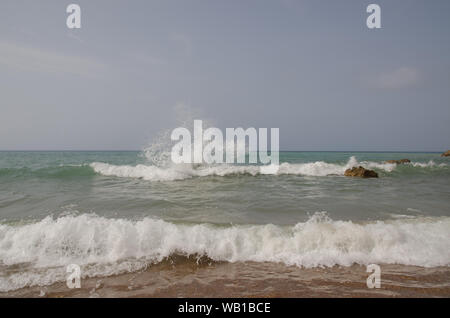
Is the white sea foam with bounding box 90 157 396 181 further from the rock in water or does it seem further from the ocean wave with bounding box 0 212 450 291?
the ocean wave with bounding box 0 212 450 291

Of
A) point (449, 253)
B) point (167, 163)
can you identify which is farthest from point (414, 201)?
point (167, 163)

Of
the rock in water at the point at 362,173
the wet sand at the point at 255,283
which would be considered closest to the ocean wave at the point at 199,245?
the wet sand at the point at 255,283

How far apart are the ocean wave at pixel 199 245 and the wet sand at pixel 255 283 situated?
0.22 metres

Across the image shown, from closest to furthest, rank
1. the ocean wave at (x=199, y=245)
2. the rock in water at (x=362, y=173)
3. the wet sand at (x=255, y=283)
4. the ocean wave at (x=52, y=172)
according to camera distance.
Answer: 1. the wet sand at (x=255, y=283)
2. the ocean wave at (x=199, y=245)
3. the ocean wave at (x=52, y=172)
4. the rock in water at (x=362, y=173)

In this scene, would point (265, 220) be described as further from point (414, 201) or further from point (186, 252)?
point (414, 201)

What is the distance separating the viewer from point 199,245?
4125mm

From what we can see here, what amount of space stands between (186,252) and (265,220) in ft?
7.40

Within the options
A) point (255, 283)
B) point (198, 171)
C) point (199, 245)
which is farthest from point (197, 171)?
point (255, 283)

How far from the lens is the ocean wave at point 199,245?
3762 millimetres

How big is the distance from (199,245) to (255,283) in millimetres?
1335

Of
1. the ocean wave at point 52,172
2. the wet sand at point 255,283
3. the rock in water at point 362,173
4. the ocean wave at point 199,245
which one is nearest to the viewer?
the wet sand at point 255,283

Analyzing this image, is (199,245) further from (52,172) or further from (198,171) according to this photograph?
(52,172)

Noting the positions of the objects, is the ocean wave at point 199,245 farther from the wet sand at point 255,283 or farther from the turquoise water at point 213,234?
the wet sand at point 255,283

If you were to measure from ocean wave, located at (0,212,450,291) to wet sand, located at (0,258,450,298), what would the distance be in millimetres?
219
